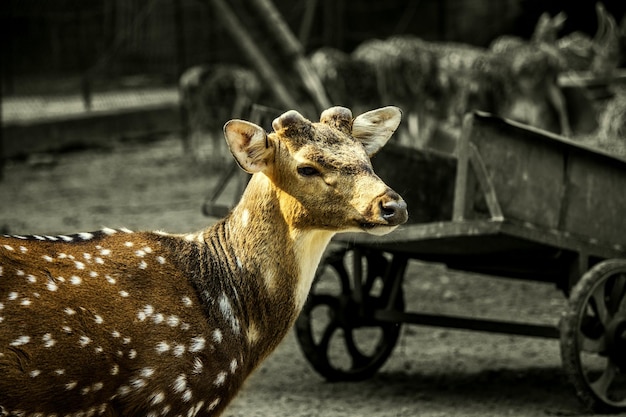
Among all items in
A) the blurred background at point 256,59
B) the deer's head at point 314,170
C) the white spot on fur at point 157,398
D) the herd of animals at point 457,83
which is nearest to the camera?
the white spot on fur at point 157,398

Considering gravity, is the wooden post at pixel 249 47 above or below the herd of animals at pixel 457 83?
above

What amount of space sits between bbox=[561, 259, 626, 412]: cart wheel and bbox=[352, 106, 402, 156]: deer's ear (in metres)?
1.63

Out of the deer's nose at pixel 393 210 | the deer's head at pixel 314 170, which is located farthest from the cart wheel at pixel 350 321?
the deer's nose at pixel 393 210

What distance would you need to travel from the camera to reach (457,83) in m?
14.8

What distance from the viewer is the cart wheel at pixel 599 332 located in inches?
217

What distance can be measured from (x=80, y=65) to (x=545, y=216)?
43.7ft

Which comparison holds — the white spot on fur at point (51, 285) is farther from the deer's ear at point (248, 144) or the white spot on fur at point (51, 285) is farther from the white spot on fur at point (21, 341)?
the deer's ear at point (248, 144)

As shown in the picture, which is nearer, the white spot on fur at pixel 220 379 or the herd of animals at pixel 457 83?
the white spot on fur at pixel 220 379

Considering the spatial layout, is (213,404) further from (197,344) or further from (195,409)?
(197,344)

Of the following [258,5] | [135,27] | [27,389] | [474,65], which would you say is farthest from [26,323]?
[135,27]

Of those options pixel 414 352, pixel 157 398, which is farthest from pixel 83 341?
pixel 414 352

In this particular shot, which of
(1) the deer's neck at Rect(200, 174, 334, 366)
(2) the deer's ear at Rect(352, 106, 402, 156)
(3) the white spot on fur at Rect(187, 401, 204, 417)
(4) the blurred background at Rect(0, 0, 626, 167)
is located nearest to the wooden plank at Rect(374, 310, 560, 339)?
(2) the deer's ear at Rect(352, 106, 402, 156)

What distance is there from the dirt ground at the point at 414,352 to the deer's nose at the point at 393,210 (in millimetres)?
2121

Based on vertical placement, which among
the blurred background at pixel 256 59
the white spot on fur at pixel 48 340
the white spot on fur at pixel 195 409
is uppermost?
the white spot on fur at pixel 48 340
